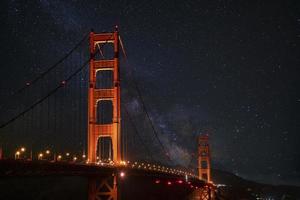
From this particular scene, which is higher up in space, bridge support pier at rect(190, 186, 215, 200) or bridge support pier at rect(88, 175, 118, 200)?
bridge support pier at rect(88, 175, 118, 200)

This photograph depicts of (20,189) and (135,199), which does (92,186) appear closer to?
(135,199)

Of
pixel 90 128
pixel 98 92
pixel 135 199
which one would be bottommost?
pixel 135 199

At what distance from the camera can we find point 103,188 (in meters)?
44.1

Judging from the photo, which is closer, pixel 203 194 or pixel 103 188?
pixel 103 188

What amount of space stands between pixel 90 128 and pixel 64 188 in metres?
113

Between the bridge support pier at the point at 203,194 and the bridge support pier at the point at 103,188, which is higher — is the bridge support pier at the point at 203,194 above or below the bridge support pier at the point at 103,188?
below

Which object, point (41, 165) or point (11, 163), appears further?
point (41, 165)

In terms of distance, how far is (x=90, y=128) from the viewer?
4569cm

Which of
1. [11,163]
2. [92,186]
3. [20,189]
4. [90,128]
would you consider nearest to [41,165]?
[11,163]

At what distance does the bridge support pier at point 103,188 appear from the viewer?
41.8 m

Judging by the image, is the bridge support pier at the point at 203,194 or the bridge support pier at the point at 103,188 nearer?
the bridge support pier at the point at 103,188

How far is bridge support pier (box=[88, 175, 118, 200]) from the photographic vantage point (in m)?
41.8

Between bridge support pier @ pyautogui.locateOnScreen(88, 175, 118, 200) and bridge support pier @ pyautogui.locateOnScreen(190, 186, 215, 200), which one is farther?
bridge support pier @ pyautogui.locateOnScreen(190, 186, 215, 200)

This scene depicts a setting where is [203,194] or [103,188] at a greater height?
[103,188]
